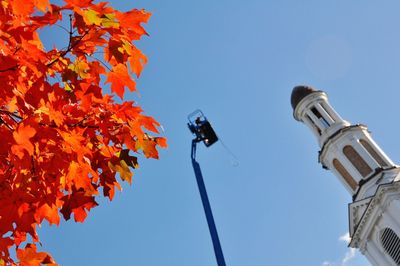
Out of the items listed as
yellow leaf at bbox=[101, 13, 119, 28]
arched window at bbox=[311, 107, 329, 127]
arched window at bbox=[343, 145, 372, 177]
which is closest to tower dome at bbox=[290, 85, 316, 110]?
arched window at bbox=[311, 107, 329, 127]

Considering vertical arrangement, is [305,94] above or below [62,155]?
above

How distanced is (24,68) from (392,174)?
39.1 meters

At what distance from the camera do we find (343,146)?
42.1 m

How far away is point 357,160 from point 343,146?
1.79 m

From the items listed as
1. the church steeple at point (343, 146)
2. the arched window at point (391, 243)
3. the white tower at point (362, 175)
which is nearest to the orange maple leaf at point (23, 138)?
the white tower at point (362, 175)

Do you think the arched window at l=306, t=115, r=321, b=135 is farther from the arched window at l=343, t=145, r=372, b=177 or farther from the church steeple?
the arched window at l=343, t=145, r=372, b=177

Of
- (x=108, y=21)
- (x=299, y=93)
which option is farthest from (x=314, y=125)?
(x=108, y=21)

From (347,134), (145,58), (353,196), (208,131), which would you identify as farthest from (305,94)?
(145,58)

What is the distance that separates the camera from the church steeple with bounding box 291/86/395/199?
4044 cm

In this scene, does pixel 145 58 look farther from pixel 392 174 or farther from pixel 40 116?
pixel 392 174

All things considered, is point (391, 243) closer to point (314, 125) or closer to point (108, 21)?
point (314, 125)

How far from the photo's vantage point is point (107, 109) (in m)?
4.09

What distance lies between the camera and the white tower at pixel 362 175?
122 ft

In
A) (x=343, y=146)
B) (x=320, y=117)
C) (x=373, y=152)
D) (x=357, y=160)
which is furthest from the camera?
(x=320, y=117)
